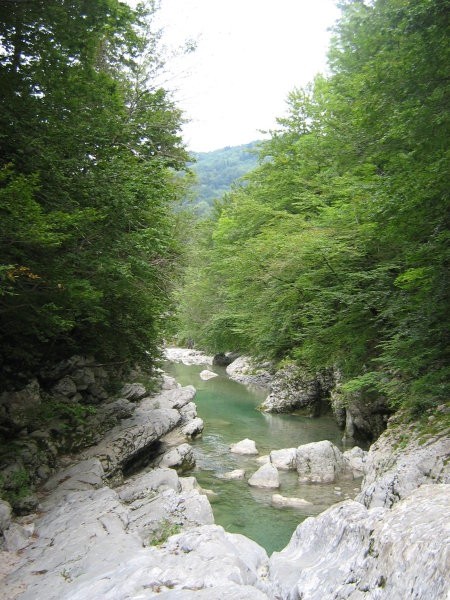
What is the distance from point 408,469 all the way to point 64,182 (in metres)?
7.61

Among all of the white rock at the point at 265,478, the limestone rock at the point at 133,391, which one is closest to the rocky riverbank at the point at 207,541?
the white rock at the point at 265,478

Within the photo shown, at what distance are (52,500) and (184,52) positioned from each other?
1093cm

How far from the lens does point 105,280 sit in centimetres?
873

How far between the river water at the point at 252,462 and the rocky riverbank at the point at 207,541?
754mm

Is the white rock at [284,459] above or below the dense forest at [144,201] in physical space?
below

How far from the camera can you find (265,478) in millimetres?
11070

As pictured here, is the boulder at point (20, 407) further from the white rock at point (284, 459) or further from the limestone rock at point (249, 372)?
the limestone rock at point (249, 372)

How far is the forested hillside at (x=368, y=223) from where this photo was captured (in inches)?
267

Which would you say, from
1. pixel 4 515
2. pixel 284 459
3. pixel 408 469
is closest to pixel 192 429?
pixel 284 459

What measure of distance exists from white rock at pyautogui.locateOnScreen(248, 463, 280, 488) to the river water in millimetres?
186

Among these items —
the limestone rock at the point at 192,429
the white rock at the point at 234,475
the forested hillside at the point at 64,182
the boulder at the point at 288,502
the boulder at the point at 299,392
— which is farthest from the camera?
the boulder at the point at 299,392

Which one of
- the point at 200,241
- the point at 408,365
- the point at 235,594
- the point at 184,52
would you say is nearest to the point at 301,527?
the point at 235,594

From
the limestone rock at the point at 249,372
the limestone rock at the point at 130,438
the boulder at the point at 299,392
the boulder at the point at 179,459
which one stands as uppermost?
the limestone rock at the point at 130,438

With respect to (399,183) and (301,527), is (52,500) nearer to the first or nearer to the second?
(301,527)
